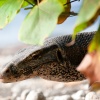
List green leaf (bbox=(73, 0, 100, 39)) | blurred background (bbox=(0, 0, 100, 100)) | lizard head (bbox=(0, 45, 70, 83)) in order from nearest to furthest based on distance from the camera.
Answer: green leaf (bbox=(73, 0, 100, 39)) → lizard head (bbox=(0, 45, 70, 83)) → blurred background (bbox=(0, 0, 100, 100))

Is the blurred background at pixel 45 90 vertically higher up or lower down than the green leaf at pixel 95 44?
lower down

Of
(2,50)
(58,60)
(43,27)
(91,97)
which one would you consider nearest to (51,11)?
(43,27)

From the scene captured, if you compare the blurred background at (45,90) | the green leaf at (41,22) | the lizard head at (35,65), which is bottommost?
the blurred background at (45,90)

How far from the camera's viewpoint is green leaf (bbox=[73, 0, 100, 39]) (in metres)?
0.16

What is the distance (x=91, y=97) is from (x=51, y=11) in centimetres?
53

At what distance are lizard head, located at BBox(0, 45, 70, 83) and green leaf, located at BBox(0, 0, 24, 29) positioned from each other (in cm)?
10

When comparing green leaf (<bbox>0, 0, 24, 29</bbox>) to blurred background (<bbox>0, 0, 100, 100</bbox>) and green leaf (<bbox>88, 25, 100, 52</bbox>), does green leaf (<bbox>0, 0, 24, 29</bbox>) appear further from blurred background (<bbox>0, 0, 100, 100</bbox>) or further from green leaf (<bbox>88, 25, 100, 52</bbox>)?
blurred background (<bbox>0, 0, 100, 100</bbox>)

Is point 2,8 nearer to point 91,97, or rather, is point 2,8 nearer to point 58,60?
point 58,60

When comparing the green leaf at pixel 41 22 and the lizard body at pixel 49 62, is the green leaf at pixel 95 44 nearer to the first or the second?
the green leaf at pixel 41 22

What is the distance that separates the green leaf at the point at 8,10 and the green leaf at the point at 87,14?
0.31 feet

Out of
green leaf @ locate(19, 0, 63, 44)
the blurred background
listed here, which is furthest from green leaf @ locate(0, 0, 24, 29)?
the blurred background

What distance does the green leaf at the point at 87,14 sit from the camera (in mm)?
160

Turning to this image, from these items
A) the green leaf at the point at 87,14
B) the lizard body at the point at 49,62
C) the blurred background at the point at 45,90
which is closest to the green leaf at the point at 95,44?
the green leaf at the point at 87,14

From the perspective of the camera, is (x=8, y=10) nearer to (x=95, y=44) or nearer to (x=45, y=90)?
(x=95, y=44)
